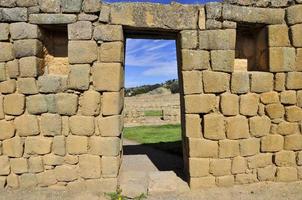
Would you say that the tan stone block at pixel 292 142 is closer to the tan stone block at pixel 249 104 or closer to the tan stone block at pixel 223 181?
the tan stone block at pixel 249 104

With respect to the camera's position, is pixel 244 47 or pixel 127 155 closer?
pixel 244 47

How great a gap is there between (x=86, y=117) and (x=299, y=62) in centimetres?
447

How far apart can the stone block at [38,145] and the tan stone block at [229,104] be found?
3521mm

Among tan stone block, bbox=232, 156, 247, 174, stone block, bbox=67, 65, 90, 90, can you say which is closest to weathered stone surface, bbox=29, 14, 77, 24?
stone block, bbox=67, 65, 90, 90

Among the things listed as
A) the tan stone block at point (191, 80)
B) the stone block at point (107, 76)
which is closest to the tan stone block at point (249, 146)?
the tan stone block at point (191, 80)

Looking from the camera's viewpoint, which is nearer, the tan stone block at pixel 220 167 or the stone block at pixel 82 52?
the stone block at pixel 82 52

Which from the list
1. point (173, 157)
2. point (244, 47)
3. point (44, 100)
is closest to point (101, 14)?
point (44, 100)

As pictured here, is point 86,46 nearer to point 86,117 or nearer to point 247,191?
point 86,117

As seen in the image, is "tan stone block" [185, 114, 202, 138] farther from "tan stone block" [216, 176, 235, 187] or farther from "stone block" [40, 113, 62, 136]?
"stone block" [40, 113, 62, 136]

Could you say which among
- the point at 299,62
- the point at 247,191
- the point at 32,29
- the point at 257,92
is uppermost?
the point at 32,29

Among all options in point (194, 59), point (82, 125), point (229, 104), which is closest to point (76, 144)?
point (82, 125)

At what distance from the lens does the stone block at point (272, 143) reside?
22.0 feet

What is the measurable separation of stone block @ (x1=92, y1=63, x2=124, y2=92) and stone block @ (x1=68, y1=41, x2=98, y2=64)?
23 centimetres

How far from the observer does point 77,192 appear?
640 cm
